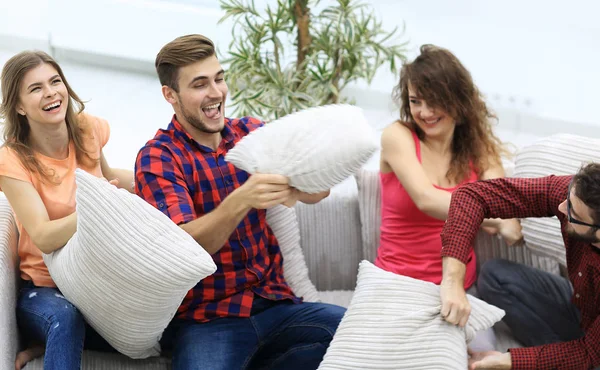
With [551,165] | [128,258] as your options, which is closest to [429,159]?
[551,165]

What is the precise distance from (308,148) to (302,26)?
151 cm

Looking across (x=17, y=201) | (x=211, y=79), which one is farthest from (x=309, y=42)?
(x=17, y=201)

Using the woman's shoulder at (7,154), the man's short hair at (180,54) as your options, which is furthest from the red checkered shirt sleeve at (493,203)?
the woman's shoulder at (7,154)

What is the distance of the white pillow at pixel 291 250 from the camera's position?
2395 mm

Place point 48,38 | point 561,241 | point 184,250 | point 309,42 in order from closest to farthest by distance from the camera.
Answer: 1. point 184,250
2. point 561,241
3. point 309,42
4. point 48,38

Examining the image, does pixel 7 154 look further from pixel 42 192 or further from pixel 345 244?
pixel 345 244

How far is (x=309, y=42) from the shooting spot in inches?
138

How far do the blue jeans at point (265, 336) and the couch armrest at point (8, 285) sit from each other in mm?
380

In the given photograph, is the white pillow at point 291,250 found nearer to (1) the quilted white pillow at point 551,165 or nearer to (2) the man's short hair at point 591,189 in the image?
(1) the quilted white pillow at point 551,165

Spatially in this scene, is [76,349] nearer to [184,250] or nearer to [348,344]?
[184,250]

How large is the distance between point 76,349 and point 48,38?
356 cm

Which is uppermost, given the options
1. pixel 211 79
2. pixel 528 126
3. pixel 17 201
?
pixel 211 79

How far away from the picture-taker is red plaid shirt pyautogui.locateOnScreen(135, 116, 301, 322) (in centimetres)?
213

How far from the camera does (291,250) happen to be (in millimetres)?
2432
